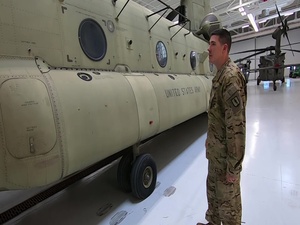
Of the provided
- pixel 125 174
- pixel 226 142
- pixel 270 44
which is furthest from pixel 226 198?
pixel 270 44

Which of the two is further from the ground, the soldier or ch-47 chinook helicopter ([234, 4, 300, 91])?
ch-47 chinook helicopter ([234, 4, 300, 91])

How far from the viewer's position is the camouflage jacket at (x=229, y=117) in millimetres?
1229

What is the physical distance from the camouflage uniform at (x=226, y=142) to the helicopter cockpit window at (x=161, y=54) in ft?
6.78

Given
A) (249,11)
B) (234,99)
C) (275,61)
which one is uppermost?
(249,11)

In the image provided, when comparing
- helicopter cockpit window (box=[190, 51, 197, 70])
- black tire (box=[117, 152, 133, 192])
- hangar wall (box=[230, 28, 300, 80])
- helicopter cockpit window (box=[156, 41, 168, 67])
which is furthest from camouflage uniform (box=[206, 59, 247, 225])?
hangar wall (box=[230, 28, 300, 80])

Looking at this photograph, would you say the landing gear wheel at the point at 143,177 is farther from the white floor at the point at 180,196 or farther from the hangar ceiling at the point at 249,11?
the hangar ceiling at the point at 249,11

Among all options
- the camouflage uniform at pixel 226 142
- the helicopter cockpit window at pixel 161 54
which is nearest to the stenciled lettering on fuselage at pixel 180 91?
the helicopter cockpit window at pixel 161 54

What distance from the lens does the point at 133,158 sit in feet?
7.54

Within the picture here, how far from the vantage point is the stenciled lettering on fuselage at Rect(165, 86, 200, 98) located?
279 centimetres

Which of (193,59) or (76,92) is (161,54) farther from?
(76,92)

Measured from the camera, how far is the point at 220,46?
4.32 ft

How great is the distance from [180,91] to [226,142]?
6.34ft

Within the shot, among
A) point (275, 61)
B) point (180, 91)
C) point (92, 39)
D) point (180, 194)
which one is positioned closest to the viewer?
point (92, 39)

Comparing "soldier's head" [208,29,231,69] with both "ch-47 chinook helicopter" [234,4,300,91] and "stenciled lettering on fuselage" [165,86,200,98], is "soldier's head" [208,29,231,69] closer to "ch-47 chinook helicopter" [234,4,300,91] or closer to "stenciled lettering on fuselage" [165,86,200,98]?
"stenciled lettering on fuselage" [165,86,200,98]
